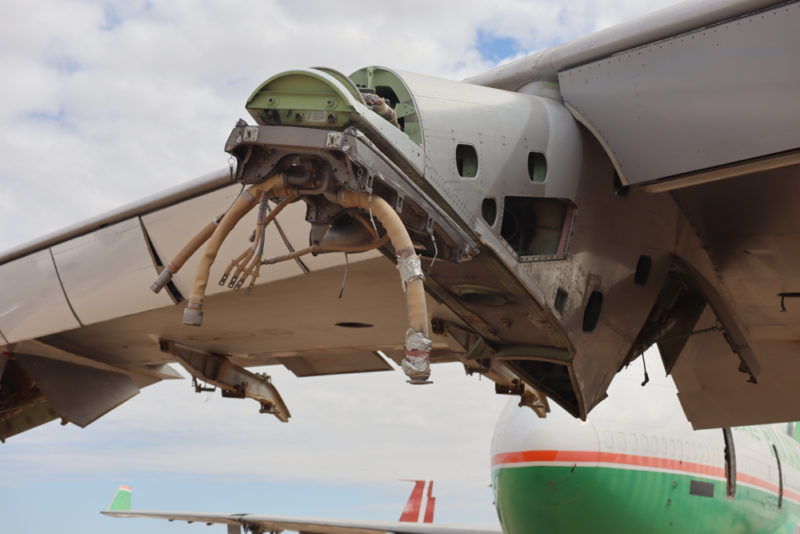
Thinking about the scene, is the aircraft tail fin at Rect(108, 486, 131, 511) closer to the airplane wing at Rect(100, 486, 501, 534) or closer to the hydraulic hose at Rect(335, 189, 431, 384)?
the airplane wing at Rect(100, 486, 501, 534)

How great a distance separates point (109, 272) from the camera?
474 inches

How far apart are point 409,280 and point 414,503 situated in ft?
125

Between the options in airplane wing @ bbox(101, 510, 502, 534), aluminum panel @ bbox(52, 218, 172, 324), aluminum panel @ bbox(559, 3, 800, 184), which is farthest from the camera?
airplane wing @ bbox(101, 510, 502, 534)

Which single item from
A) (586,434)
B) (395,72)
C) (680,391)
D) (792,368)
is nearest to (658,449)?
(586,434)

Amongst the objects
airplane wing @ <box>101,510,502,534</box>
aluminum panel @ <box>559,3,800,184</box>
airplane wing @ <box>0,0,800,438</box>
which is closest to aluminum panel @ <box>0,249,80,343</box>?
airplane wing @ <box>0,0,800,438</box>

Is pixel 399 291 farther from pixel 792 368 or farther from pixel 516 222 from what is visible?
pixel 792 368

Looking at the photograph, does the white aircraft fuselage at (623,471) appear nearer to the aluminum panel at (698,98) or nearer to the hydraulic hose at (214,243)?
the aluminum panel at (698,98)

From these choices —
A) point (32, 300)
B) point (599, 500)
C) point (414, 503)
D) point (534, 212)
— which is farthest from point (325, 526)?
point (534, 212)

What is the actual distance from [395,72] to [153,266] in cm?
615

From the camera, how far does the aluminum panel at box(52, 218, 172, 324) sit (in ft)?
38.3

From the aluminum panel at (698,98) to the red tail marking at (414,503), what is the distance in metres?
36.2

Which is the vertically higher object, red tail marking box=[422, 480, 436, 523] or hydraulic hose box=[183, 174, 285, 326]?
red tail marking box=[422, 480, 436, 523]

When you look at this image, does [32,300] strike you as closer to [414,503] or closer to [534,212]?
[534,212]

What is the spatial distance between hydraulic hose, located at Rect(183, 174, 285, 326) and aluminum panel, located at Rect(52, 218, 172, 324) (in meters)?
6.28
